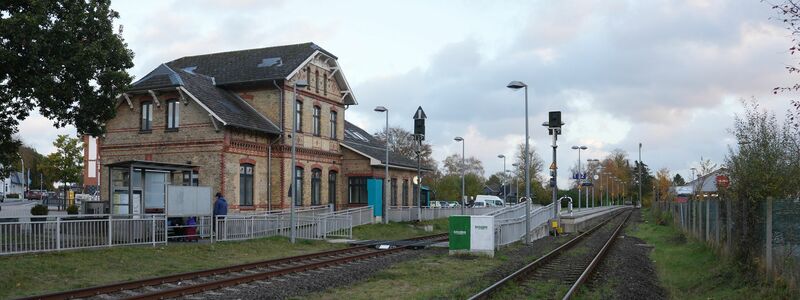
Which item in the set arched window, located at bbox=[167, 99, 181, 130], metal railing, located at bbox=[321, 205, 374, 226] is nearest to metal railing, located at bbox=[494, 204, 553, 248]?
metal railing, located at bbox=[321, 205, 374, 226]

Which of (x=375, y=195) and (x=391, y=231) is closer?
(x=391, y=231)

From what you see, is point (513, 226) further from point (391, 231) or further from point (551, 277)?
point (551, 277)

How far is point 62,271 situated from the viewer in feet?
49.7

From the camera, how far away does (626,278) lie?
16.2m

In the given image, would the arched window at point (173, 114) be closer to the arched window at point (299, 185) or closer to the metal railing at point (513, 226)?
the arched window at point (299, 185)

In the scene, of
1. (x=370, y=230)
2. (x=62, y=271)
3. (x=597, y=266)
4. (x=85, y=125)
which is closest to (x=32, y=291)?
(x=62, y=271)

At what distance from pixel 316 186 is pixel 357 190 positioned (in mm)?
3488

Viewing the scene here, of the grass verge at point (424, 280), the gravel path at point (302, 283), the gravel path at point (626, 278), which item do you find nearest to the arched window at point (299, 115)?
the grass verge at point (424, 280)

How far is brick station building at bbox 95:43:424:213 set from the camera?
30969 millimetres

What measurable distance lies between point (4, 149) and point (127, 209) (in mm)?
4425

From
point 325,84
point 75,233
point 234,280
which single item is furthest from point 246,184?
point 234,280

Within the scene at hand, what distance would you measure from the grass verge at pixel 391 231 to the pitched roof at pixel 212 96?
6510 mm

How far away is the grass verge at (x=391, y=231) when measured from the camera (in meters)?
32.6

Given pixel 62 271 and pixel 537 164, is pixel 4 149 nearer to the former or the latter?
pixel 62 271
